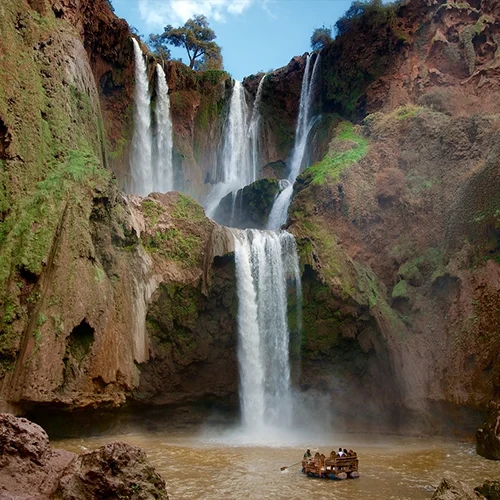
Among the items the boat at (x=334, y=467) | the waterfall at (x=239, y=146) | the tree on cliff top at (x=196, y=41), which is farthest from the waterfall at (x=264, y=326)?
the tree on cliff top at (x=196, y=41)

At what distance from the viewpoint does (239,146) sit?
42.3m

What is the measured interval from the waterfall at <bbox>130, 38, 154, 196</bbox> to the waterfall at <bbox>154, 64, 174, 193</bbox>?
2.64 feet

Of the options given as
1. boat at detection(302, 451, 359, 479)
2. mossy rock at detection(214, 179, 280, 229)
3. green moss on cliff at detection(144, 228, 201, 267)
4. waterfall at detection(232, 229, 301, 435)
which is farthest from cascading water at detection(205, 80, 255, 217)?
boat at detection(302, 451, 359, 479)

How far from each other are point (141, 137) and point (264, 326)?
17919 mm

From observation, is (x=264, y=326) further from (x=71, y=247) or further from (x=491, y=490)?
(x=491, y=490)

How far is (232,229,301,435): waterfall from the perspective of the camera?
22.9 meters

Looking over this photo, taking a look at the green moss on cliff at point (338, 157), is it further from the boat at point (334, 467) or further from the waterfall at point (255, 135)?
the boat at point (334, 467)

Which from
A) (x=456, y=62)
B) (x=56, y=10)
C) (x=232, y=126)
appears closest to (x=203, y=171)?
(x=232, y=126)

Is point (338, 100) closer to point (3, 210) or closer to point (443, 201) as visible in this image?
point (443, 201)

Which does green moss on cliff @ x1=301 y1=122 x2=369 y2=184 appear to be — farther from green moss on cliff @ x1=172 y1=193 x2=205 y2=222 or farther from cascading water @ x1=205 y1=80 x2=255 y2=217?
cascading water @ x1=205 y1=80 x2=255 y2=217

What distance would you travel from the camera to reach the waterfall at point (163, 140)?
35.6 m

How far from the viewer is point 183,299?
22656 mm

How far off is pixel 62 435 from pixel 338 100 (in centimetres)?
3040

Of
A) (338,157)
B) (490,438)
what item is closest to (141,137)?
(338,157)
